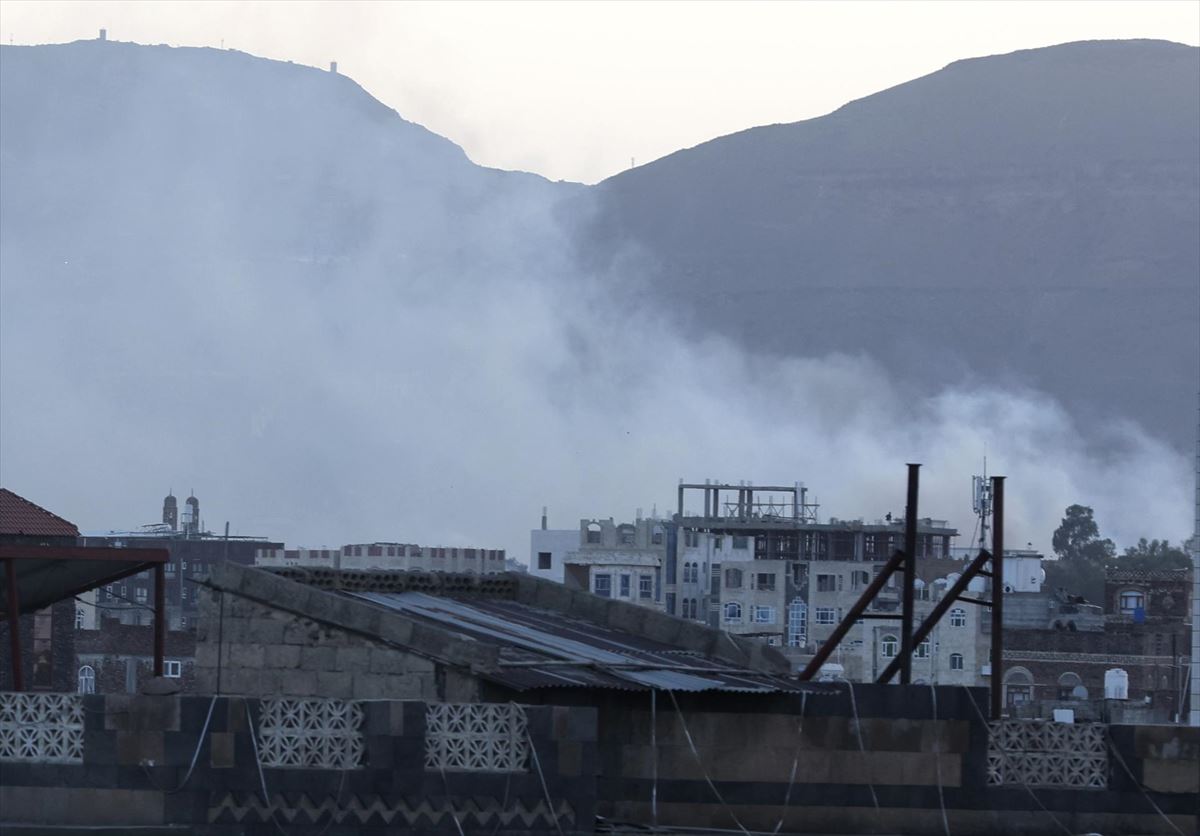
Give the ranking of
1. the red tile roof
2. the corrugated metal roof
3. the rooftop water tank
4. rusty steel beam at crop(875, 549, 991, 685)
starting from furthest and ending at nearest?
the rooftop water tank, the red tile roof, rusty steel beam at crop(875, 549, 991, 685), the corrugated metal roof

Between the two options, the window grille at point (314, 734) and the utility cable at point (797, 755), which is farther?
the utility cable at point (797, 755)

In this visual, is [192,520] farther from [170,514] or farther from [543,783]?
[543,783]

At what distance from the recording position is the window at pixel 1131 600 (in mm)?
118938

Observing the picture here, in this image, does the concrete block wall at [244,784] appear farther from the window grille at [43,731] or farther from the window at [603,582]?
the window at [603,582]

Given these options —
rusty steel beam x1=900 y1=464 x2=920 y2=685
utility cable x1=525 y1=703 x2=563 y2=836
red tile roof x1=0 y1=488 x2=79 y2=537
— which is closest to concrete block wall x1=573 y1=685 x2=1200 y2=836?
rusty steel beam x1=900 y1=464 x2=920 y2=685

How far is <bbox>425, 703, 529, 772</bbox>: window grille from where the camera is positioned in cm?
2678

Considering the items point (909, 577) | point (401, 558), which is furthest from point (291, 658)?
point (401, 558)

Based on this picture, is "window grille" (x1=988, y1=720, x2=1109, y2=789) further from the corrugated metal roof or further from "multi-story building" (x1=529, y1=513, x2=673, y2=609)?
"multi-story building" (x1=529, y1=513, x2=673, y2=609)

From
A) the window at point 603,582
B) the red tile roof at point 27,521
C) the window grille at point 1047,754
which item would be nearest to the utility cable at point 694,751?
the window grille at point 1047,754

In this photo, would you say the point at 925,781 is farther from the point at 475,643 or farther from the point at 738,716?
the point at 475,643

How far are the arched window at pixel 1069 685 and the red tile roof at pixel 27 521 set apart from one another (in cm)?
5087

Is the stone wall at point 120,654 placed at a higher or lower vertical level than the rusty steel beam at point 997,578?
lower

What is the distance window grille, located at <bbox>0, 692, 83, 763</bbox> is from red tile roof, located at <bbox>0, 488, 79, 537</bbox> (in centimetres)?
4548

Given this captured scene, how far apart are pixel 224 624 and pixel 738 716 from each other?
278 inches
